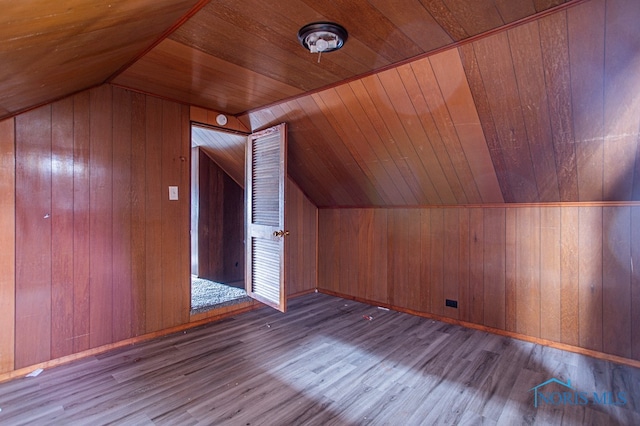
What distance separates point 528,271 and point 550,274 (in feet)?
0.52

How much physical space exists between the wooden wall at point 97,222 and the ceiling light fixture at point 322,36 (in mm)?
1747

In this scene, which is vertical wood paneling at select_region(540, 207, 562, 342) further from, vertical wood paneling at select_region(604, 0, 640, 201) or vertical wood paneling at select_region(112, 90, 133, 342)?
vertical wood paneling at select_region(112, 90, 133, 342)

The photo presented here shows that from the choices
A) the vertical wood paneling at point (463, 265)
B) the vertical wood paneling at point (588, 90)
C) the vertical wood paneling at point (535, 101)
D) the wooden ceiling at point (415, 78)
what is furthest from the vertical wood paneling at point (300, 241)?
the vertical wood paneling at point (588, 90)

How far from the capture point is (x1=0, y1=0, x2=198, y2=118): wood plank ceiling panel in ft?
3.22

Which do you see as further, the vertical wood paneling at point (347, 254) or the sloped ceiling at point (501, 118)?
the vertical wood paneling at point (347, 254)

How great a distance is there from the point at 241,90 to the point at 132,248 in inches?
64.9

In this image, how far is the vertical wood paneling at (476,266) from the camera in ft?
10.2

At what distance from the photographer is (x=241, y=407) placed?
1.90m

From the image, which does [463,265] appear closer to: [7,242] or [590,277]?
[590,277]

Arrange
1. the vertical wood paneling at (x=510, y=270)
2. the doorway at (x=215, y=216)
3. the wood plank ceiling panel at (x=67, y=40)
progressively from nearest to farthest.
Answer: the wood plank ceiling panel at (x=67, y=40) < the vertical wood paneling at (x=510, y=270) < the doorway at (x=215, y=216)

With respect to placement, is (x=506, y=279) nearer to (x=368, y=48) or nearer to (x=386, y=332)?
(x=386, y=332)

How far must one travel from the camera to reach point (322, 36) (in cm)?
182

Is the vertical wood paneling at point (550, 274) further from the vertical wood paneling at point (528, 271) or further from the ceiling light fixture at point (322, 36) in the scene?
the ceiling light fixture at point (322, 36)

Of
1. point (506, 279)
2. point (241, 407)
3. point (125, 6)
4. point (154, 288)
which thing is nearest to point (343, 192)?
point (506, 279)
